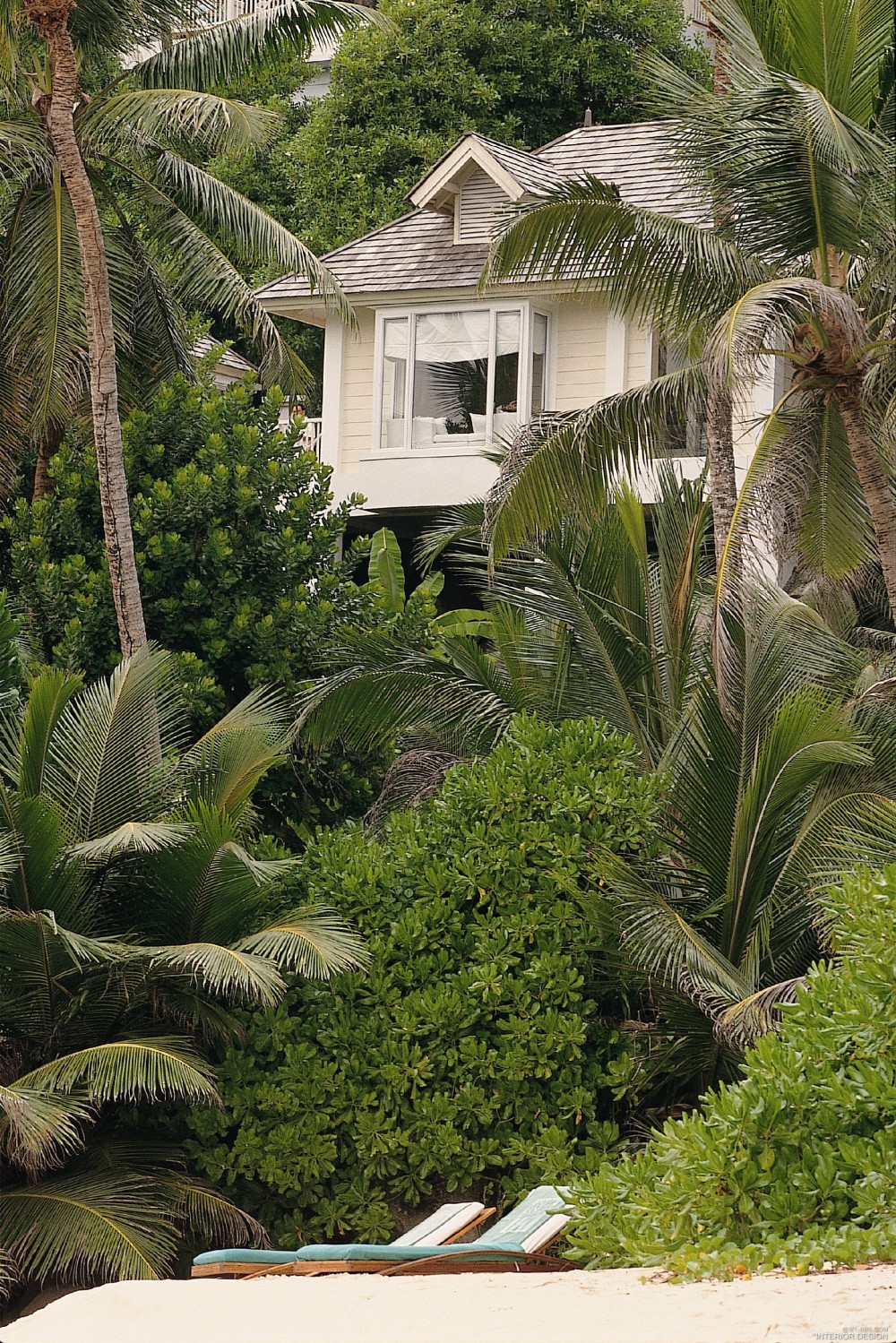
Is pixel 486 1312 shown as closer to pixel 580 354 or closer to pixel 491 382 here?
pixel 491 382

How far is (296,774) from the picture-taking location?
45.2 feet

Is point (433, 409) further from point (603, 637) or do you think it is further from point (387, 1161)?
point (387, 1161)

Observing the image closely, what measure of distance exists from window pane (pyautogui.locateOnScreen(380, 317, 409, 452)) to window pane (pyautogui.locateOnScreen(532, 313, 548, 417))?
5.75 feet

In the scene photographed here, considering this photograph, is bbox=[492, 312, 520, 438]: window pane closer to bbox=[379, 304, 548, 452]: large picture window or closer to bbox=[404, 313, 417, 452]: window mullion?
bbox=[379, 304, 548, 452]: large picture window

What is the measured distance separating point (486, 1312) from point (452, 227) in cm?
1898

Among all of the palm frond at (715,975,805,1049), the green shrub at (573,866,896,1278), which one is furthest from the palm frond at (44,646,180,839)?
the green shrub at (573,866,896,1278)

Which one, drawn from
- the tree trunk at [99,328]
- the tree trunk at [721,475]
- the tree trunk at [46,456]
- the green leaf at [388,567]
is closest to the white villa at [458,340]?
the green leaf at [388,567]

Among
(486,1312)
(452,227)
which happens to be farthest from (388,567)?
(486,1312)

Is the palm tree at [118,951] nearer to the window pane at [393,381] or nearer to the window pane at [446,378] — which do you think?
the window pane at [446,378]

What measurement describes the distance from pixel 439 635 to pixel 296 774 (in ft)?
6.61

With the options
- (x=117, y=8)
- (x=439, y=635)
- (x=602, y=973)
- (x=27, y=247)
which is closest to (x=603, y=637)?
(x=439, y=635)

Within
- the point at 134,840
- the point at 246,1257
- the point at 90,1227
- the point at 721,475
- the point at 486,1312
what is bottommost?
the point at 90,1227

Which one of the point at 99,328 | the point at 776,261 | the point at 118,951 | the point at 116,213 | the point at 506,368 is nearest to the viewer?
the point at 118,951

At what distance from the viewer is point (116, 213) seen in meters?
15.7
